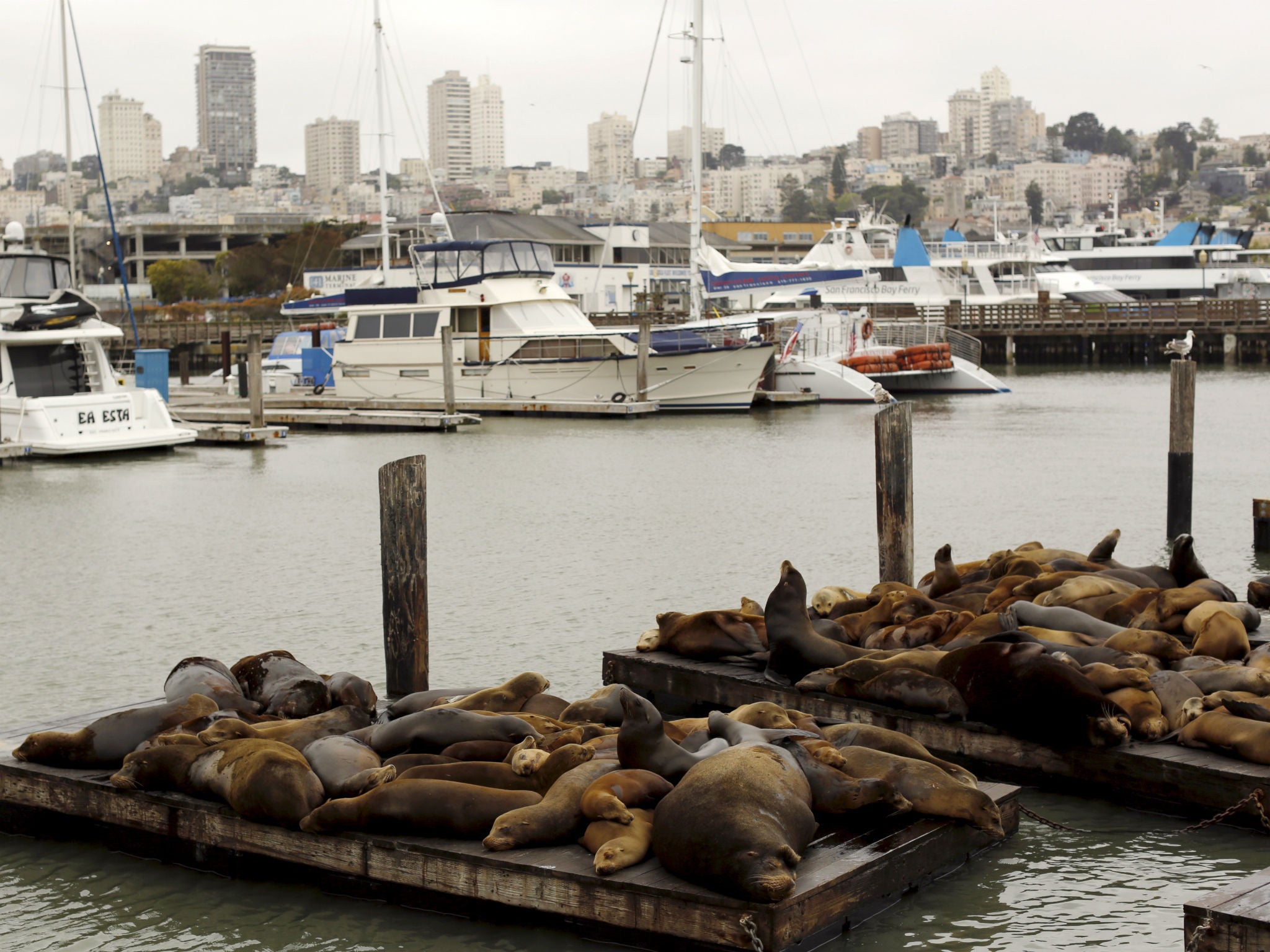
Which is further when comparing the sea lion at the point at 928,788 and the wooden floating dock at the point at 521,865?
the sea lion at the point at 928,788

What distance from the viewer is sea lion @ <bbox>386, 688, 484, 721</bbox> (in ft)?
24.5

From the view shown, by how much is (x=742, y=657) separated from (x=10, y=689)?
5177mm

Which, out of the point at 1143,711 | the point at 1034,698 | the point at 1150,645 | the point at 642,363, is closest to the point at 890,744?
the point at 1034,698

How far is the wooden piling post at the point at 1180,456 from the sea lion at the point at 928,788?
9.02 meters

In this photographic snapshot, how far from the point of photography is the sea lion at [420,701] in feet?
24.5

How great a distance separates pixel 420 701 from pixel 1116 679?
358 centimetres

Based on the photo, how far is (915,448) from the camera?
25.5 metres

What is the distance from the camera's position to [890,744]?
6.36 meters

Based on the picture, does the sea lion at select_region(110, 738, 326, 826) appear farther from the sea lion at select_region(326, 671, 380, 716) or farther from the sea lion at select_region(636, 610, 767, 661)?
the sea lion at select_region(636, 610, 767, 661)

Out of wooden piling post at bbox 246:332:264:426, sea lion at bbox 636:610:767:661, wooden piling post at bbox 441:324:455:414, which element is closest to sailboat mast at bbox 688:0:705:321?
wooden piling post at bbox 441:324:455:414

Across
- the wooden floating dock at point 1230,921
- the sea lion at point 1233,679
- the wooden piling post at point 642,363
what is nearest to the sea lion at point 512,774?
the wooden floating dock at point 1230,921

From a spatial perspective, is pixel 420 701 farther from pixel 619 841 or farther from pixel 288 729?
pixel 619 841

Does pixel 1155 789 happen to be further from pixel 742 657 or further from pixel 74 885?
pixel 74 885

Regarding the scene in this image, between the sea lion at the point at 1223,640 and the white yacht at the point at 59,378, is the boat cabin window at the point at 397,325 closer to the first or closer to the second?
the white yacht at the point at 59,378
